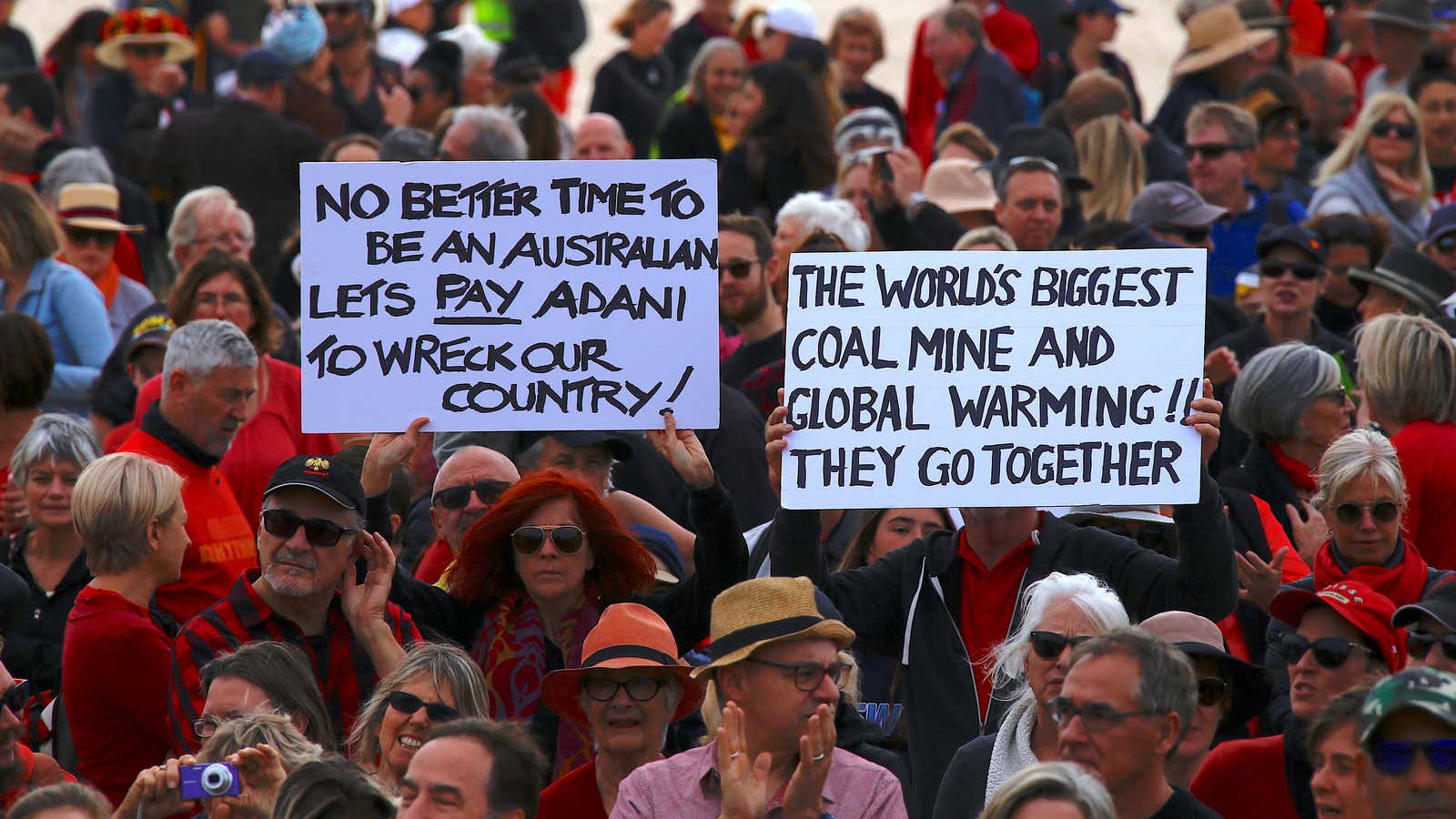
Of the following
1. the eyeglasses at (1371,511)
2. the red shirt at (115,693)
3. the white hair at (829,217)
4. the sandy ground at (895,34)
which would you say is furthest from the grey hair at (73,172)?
the sandy ground at (895,34)

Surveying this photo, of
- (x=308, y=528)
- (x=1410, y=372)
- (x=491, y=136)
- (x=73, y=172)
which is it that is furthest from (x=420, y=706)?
(x=73, y=172)

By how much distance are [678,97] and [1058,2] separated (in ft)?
9.52

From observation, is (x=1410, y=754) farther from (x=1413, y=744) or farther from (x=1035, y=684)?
(x=1035, y=684)

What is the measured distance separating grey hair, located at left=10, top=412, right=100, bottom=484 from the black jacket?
8.40 ft

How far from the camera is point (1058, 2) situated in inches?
614

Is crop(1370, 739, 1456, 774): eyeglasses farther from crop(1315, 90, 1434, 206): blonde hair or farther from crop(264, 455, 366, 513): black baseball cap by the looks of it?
crop(1315, 90, 1434, 206): blonde hair

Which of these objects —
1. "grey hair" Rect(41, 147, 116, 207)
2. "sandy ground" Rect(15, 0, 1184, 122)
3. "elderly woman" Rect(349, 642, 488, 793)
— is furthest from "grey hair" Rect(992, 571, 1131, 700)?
"sandy ground" Rect(15, 0, 1184, 122)

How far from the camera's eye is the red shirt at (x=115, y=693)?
622 cm

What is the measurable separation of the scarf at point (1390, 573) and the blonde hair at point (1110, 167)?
4.67m

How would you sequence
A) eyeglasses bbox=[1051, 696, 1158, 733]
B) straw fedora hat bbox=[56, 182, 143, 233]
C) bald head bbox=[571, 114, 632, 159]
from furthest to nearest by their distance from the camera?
1. bald head bbox=[571, 114, 632, 159]
2. straw fedora hat bbox=[56, 182, 143, 233]
3. eyeglasses bbox=[1051, 696, 1158, 733]

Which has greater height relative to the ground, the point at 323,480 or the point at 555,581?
the point at 323,480

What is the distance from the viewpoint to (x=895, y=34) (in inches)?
1013

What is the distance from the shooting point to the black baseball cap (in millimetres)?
6191

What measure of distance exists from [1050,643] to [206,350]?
3111 millimetres
